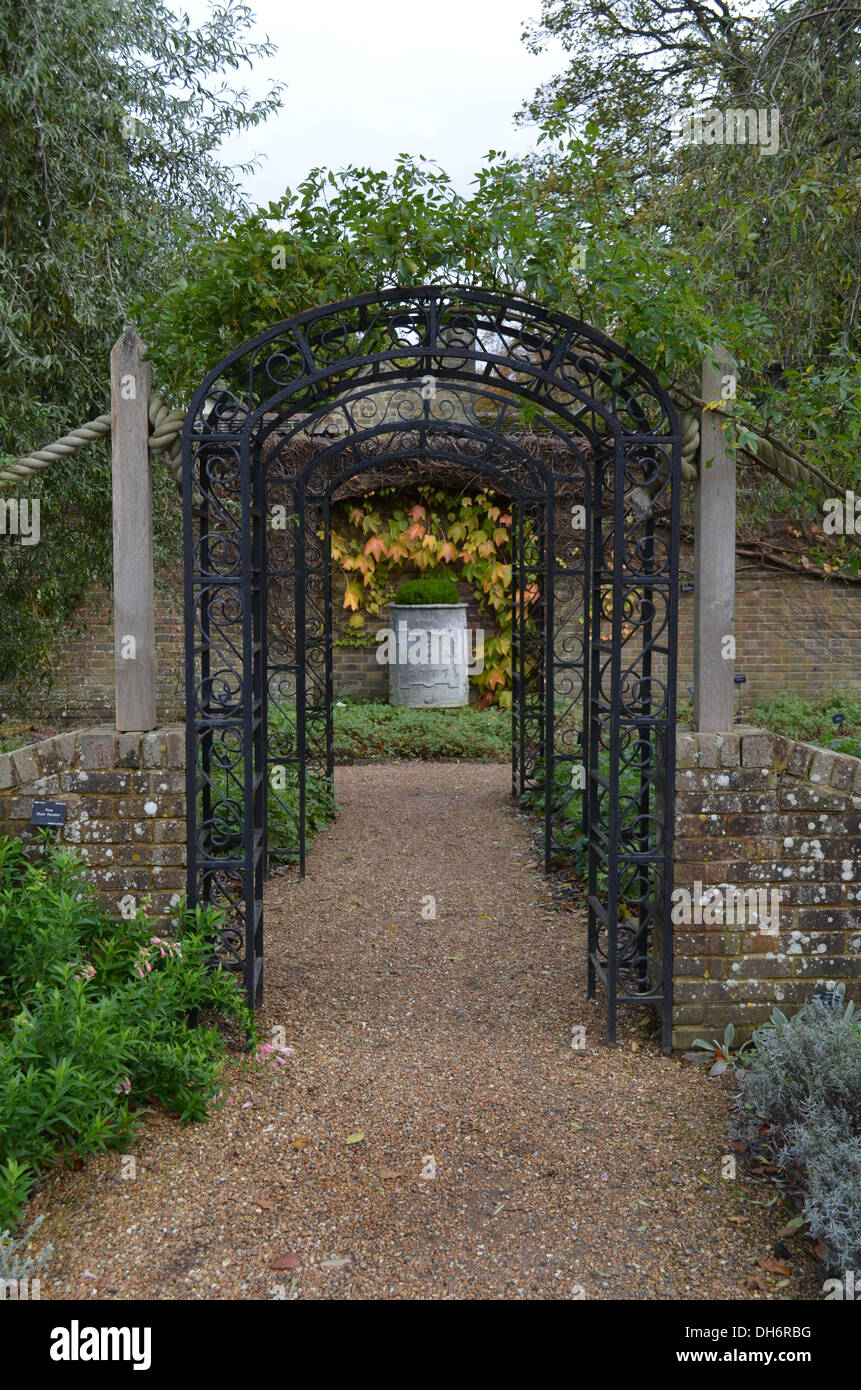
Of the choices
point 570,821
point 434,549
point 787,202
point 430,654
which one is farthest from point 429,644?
point 787,202

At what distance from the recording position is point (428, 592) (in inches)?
469

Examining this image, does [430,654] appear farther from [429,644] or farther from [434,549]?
[434,549]

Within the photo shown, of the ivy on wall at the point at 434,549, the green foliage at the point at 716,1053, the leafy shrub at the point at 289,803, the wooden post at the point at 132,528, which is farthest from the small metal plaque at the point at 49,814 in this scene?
the ivy on wall at the point at 434,549

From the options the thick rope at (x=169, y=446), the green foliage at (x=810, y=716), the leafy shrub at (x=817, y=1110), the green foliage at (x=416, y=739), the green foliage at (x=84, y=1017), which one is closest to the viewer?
the leafy shrub at (x=817, y=1110)

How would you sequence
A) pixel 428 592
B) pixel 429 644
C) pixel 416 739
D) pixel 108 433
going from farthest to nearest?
pixel 429 644 → pixel 428 592 → pixel 416 739 → pixel 108 433

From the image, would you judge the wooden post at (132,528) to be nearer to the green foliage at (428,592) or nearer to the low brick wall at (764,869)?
the low brick wall at (764,869)

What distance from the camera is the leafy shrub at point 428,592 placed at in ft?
39.1

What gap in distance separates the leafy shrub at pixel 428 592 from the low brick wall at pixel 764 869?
8.31m

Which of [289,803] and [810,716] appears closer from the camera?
[289,803]

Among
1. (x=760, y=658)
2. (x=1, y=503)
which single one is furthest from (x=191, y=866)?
(x=760, y=658)

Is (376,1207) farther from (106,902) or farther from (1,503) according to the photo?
(1,503)

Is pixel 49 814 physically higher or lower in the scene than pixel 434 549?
lower

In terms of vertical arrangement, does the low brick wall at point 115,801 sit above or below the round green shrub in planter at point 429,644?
below

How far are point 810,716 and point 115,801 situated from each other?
8.69m
